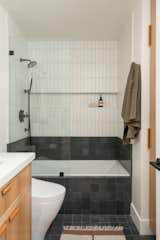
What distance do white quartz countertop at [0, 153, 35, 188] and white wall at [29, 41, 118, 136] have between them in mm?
1916

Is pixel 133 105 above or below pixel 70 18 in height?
below

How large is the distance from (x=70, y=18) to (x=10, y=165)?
7.20ft

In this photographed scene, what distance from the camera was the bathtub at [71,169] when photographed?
3.02 m

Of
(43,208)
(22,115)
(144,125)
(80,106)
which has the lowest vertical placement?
(43,208)

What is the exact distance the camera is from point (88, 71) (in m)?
3.97

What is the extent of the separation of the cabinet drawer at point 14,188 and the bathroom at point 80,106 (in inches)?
10.7

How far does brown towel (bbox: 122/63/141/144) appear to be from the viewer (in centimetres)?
244

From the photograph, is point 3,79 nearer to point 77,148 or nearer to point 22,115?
point 22,115

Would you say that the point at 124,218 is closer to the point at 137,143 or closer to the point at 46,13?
the point at 137,143

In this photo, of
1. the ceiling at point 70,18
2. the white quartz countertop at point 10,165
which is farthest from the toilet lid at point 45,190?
the ceiling at point 70,18

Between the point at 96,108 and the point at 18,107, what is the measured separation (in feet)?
4.29

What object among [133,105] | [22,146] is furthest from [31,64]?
[133,105]

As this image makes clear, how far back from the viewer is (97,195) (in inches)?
115

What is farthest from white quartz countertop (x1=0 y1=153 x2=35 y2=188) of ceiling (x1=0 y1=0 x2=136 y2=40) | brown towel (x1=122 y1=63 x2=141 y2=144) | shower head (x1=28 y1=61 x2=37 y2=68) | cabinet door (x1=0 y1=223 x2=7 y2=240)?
shower head (x1=28 y1=61 x2=37 y2=68)
